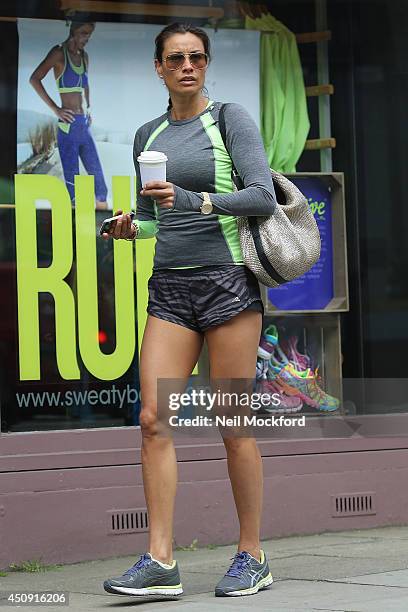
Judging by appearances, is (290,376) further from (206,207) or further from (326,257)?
(206,207)

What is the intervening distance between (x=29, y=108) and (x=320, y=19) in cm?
184

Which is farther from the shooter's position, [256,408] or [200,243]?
[256,408]

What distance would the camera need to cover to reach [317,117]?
7.92m

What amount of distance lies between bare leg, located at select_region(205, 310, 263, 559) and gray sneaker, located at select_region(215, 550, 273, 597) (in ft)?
0.14

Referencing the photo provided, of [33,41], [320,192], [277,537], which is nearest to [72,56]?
[33,41]

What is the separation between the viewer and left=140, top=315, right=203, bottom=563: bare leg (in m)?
5.22

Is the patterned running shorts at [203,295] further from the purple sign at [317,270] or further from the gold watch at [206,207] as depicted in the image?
the purple sign at [317,270]

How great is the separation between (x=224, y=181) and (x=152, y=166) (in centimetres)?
53

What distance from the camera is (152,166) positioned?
4.89 metres

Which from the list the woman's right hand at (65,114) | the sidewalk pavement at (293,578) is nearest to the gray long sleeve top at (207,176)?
the sidewalk pavement at (293,578)

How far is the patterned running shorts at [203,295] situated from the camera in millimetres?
5332

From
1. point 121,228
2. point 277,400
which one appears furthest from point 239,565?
point 277,400

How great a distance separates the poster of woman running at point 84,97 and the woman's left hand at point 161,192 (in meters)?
2.27

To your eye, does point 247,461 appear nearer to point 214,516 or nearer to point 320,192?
point 214,516
